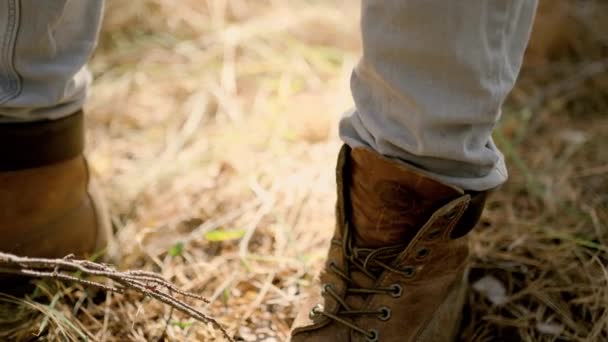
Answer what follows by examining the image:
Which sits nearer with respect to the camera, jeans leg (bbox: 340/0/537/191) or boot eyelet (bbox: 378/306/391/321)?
jeans leg (bbox: 340/0/537/191)

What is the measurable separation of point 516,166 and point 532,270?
1.34 feet

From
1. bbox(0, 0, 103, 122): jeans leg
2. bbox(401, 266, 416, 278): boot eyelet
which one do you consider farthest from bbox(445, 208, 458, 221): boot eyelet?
bbox(0, 0, 103, 122): jeans leg

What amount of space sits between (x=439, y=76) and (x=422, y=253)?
0.28 metres

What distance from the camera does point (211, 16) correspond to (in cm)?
229

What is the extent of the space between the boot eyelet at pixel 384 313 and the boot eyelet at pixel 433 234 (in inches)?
4.8

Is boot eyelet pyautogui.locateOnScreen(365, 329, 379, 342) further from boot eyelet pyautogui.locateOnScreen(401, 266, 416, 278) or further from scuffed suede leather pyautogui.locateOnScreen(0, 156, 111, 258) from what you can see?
scuffed suede leather pyautogui.locateOnScreen(0, 156, 111, 258)

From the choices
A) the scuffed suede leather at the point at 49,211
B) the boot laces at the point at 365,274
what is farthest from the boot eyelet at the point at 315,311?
the scuffed suede leather at the point at 49,211

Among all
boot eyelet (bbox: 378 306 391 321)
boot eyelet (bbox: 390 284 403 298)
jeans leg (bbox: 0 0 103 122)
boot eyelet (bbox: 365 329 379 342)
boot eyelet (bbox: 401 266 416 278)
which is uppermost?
jeans leg (bbox: 0 0 103 122)

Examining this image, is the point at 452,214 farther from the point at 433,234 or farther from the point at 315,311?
the point at 315,311

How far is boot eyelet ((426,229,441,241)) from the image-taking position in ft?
3.23

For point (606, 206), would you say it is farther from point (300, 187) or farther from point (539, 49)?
point (539, 49)

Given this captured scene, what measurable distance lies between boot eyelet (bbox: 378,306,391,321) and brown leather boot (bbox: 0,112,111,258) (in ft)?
1.75

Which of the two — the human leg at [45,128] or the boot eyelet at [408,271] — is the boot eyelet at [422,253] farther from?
the human leg at [45,128]

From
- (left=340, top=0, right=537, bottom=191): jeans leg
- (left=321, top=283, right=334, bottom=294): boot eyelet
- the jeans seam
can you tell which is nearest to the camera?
(left=340, top=0, right=537, bottom=191): jeans leg
